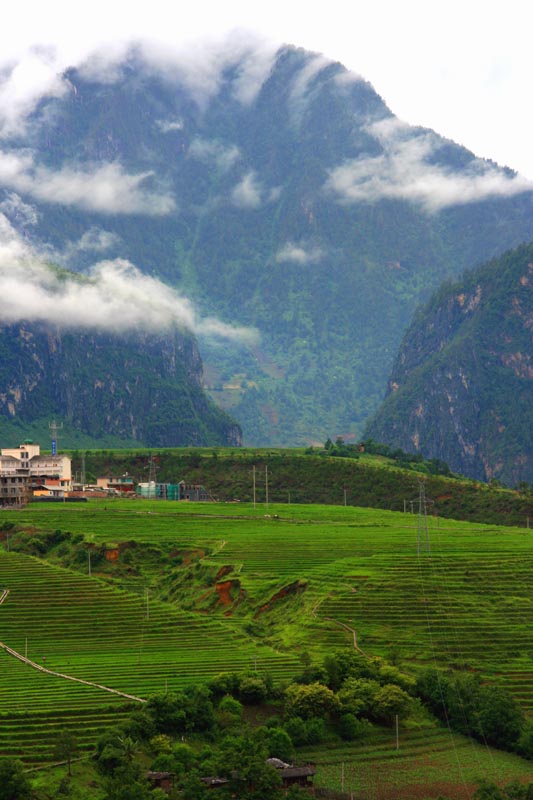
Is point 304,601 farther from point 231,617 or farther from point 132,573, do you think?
point 132,573

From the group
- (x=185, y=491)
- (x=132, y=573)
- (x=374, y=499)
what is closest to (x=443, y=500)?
(x=374, y=499)

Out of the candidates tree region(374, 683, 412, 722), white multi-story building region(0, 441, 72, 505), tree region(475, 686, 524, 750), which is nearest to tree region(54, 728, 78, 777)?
tree region(374, 683, 412, 722)

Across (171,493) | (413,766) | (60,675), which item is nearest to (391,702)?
(413,766)

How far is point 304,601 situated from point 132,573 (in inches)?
979

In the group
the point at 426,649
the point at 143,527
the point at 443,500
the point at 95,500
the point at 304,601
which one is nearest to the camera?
the point at 426,649

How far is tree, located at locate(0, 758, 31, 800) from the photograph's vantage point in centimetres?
7175

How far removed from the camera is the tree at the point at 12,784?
71.8 m

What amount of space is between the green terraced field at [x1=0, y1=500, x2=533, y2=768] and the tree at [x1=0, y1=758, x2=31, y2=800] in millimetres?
11085

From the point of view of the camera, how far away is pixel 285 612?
4385 inches

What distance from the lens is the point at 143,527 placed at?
485 feet

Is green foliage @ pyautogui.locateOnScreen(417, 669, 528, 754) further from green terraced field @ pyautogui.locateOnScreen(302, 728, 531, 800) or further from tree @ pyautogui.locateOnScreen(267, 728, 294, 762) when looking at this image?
tree @ pyautogui.locateOnScreen(267, 728, 294, 762)

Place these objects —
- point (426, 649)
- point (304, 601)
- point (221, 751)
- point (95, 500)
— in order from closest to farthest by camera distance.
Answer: point (221, 751), point (426, 649), point (304, 601), point (95, 500)

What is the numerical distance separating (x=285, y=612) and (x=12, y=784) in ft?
137

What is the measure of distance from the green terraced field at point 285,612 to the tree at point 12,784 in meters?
11.1
